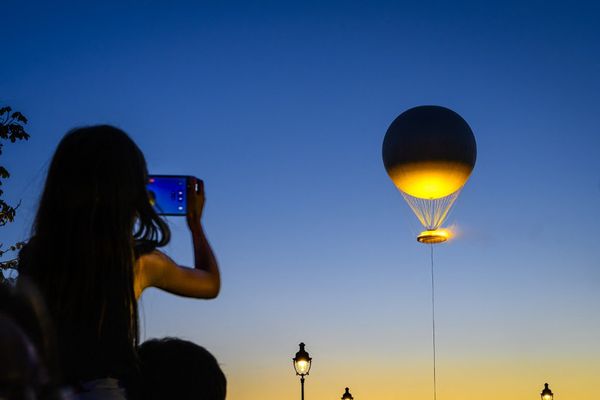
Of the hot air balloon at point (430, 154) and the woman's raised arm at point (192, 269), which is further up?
the hot air balloon at point (430, 154)

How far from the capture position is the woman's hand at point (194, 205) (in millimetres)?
2861

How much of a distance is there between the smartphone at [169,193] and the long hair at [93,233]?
0.17 metres

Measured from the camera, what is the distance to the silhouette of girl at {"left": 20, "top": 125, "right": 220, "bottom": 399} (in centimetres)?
243

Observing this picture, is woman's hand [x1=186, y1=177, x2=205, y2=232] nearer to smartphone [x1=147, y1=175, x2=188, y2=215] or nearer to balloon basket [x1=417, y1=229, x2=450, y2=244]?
smartphone [x1=147, y1=175, x2=188, y2=215]

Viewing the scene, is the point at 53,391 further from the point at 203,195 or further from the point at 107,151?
the point at 203,195

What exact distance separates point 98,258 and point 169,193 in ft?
1.44

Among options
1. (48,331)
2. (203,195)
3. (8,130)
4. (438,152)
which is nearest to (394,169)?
(438,152)

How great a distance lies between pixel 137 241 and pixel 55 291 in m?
0.33

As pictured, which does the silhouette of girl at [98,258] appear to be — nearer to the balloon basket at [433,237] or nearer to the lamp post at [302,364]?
the lamp post at [302,364]

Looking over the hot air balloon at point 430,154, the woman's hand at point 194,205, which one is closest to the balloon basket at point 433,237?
the hot air balloon at point 430,154

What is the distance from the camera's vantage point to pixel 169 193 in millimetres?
2855

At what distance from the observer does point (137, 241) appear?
104 inches

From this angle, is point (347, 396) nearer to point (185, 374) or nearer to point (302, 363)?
point (302, 363)

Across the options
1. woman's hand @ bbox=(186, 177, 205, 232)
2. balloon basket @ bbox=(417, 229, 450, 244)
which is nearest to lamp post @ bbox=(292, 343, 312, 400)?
balloon basket @ bbox=(417, 229, 450, 244)
